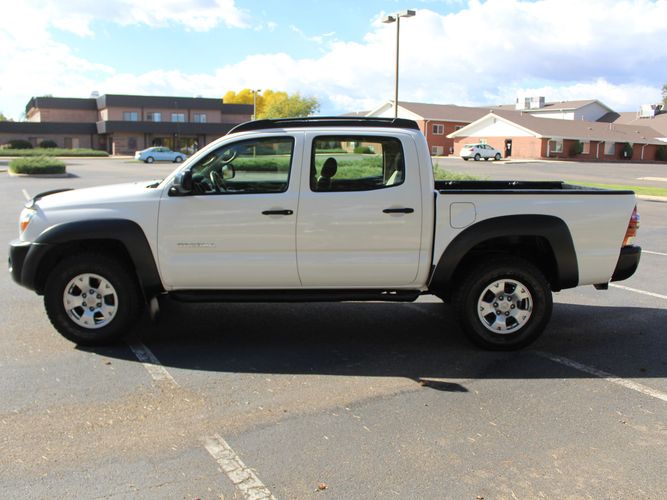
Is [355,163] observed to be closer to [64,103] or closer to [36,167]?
[36,167]

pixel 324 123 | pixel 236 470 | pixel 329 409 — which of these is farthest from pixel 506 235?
pixel 236 470

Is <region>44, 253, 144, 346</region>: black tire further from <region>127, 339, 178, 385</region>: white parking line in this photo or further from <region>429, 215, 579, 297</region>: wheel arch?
<region>429, 215, 579, 297</region>: wheel arch

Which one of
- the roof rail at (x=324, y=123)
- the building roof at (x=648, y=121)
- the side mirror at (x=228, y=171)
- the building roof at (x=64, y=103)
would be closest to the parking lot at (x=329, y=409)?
the side mirror at (x=228, y=171)

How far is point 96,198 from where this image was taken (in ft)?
17.9

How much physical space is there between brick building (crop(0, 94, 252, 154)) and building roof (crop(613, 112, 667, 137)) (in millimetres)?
54030

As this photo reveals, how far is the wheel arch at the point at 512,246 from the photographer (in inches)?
213

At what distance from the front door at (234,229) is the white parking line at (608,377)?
236cm

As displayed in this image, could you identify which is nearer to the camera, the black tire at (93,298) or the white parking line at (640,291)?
the black tire at (93,298)

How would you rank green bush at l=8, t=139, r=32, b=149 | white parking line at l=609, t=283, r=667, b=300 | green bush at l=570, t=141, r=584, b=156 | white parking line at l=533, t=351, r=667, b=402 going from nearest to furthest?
1. white parking line at l=533, t=351, r=667, b=402
2. white parking line at l=609, t=283, r=667, b=300
3. green bush at l=570, t=141, r=584, b=156
4. green bush at l=8, t=139, r=32, b=149

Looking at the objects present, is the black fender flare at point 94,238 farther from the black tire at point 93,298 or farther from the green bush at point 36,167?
the green bush at point 36,167

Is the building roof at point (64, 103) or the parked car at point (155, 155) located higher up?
the building roof at point (64, 103)

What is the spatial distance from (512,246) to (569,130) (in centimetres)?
6729

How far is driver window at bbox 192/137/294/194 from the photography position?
214 inches

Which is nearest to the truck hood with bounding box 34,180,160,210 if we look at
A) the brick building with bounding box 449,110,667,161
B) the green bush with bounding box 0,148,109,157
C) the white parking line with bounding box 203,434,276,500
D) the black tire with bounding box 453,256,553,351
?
the white parking line with bounding box 203,434,276,500
